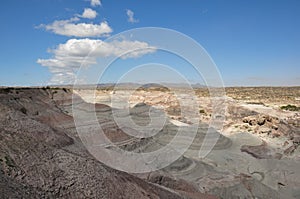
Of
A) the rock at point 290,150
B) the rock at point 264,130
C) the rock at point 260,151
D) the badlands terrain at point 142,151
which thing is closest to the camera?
the badlands terrain at point 142,151

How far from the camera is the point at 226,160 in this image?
23125mm

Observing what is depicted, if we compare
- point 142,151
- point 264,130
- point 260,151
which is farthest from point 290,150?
point 142,151

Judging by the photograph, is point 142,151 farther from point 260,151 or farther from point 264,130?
point 264,130

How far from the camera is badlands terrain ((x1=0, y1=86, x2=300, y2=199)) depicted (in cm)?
864

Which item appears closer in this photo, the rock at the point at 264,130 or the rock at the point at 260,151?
the rock at the point at 260,151

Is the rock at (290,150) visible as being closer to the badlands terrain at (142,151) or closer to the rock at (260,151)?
the badlands terrain at (142,151)

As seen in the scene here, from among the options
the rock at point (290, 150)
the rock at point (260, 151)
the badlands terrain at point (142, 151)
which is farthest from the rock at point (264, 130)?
the rock at point (260, 151)

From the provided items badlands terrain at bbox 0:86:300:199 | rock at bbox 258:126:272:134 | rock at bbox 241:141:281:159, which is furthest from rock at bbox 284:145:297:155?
rock at bbox 258:126:272:134

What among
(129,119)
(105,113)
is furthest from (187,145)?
(105,113)

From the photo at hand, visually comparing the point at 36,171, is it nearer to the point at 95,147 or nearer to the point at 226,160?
the point at 95,147

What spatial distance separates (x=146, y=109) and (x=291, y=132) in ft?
53.2

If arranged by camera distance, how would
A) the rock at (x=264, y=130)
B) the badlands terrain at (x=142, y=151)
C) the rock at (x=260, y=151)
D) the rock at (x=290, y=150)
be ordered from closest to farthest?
the badlands terrain at (x=142, y=151)
the rock at (x=260, y=151)
the rock at (x=290, y=150)
the rock at (x=264, y=130)

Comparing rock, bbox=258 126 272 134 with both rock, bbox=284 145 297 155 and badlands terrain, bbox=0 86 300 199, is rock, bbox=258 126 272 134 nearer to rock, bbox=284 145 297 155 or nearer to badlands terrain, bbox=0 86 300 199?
badlands terrain, bbox=0 86 300 199

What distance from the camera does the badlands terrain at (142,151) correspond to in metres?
8.64
